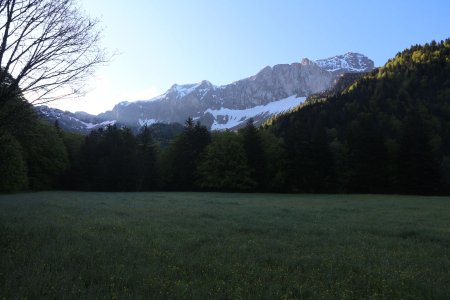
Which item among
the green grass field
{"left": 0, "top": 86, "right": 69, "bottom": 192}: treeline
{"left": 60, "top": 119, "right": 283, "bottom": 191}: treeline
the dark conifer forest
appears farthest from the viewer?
{"left": 60, "top": 119, "right": 283, "bottom": 191}: treeline

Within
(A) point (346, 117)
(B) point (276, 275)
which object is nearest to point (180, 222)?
(B) point (276, 275)

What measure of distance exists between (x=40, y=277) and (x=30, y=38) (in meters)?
8.07

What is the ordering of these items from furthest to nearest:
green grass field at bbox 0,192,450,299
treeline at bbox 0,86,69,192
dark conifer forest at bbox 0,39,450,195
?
dark conifer forest at bbox 0,39,450,195, treeline at bbox 0,86,69,192, green grass field at bbox 0,192,450,299

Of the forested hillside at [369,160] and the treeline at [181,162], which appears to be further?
the treeline at [181,162]

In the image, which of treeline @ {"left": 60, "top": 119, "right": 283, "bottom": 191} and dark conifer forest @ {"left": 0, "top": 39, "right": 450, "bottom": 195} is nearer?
dark conifer forest @ {"left": 0, "top": 39, "right": 450, "bottom": 195}

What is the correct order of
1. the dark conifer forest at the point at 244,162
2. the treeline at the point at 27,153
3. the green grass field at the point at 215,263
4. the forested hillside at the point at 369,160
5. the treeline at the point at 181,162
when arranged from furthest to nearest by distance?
the treeline at the point at 181,162, the dark conifer forest at the point at 244,162, the forested hillside at the point at 369,160, the treeline at the point at 27,153, the green grass field at the point at 215,263

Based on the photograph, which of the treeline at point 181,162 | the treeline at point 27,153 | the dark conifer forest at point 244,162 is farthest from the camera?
the treeline at point 181,162

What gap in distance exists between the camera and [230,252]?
1106 cm

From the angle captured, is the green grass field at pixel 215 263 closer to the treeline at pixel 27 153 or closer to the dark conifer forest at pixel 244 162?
the treeline at pixel 27 153

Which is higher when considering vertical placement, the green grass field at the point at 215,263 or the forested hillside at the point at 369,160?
the forested hillside at the point at 369,160

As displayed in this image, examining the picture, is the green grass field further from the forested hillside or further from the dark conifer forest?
the forested hillside

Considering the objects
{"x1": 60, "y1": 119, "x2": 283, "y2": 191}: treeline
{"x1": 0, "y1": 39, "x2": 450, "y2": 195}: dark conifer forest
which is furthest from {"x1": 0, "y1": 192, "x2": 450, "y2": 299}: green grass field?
{"x1": 60, "y1": 119, "x2": 283, "y2": 191}: treeline

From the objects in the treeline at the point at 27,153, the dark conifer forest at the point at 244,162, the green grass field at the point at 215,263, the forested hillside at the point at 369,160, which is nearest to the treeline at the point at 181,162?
the dark conifer forest at the point at 244,162

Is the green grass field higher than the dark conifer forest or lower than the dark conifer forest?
lower
